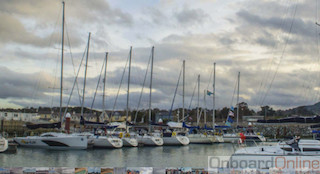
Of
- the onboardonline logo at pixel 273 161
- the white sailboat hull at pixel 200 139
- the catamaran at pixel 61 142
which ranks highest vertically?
the onboardonline logo at pixel 273 161

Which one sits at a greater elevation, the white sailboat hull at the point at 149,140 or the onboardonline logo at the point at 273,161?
the onboardonline logo at the point at 273,161

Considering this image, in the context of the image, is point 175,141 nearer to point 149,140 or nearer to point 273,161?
point 149,140

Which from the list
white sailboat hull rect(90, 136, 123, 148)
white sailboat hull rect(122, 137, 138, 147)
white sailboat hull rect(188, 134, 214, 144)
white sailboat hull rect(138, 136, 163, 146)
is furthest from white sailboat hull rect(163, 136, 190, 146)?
white sailboat hull rect(90, 136, 123, 148)

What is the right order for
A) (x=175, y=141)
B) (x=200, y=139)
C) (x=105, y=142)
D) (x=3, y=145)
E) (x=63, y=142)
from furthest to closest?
(x=200, y=139) < (x=175, y=141) < (x=105, y=142) < (x=63, y=142) < (x=3, y=145)

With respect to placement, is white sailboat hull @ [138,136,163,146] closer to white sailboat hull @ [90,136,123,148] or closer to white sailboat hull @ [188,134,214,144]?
white sailboat hull @ [90,136,123,148]

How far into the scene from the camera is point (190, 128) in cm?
6322

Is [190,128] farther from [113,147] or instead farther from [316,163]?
[316,163]

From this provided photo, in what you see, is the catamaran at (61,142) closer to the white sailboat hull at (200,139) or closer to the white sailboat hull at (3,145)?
the white sailboat hull at (3,145)

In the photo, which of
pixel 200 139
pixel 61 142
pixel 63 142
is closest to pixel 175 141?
pixel 200 139

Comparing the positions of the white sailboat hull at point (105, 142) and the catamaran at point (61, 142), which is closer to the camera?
the catamaran at point (61, 142)

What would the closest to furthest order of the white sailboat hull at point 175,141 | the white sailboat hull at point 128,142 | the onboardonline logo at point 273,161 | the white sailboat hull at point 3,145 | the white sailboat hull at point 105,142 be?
the onboardonline logo at point 273,161
the white sailboat hull at point 3,145
the white sailboat hull at point 105,142
the white sailboat hull at point 128,142
the white sailboat hull at point 175,141

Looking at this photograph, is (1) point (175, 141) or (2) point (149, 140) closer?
(2) point (149, 140)

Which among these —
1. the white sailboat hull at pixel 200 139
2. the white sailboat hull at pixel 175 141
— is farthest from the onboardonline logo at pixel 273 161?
the white sailboat hull at pixel 200 139

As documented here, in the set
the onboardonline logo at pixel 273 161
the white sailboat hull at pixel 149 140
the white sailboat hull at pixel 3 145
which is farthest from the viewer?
the white sailboat hull at pixel 149 140
